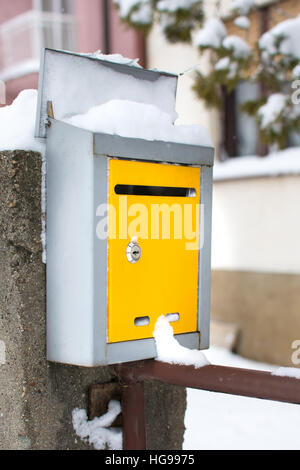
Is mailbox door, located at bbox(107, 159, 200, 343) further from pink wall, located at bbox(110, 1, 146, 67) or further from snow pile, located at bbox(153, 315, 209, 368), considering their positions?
pink wall, located at bbox(110, 1, 146, 67)

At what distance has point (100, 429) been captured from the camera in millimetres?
1817

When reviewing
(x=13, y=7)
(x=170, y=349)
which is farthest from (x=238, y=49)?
(x=13, y=7)

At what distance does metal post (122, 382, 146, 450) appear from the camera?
1.76 m

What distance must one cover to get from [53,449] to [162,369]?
395 millimetres

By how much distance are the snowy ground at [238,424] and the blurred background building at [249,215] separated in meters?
1.10

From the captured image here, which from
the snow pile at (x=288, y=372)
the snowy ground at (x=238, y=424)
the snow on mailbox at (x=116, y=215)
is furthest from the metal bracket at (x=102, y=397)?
the snowy ground at (x=238, y=424)

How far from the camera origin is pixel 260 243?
5547 mm

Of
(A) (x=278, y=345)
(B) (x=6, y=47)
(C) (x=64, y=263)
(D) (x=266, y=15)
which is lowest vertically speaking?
(A) (x=278, y=345)

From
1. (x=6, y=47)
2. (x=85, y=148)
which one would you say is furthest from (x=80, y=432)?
(x=6, y=47)

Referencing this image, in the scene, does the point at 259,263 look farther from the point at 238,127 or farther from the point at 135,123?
the point at 135,123

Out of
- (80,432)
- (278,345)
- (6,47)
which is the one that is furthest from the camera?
(6,47)

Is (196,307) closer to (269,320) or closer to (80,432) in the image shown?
(80,432)

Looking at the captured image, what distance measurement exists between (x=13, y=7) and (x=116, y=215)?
9.21m

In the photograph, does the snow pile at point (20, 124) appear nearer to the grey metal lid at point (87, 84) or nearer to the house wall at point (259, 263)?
the grey metal lid at point (87, 84)
